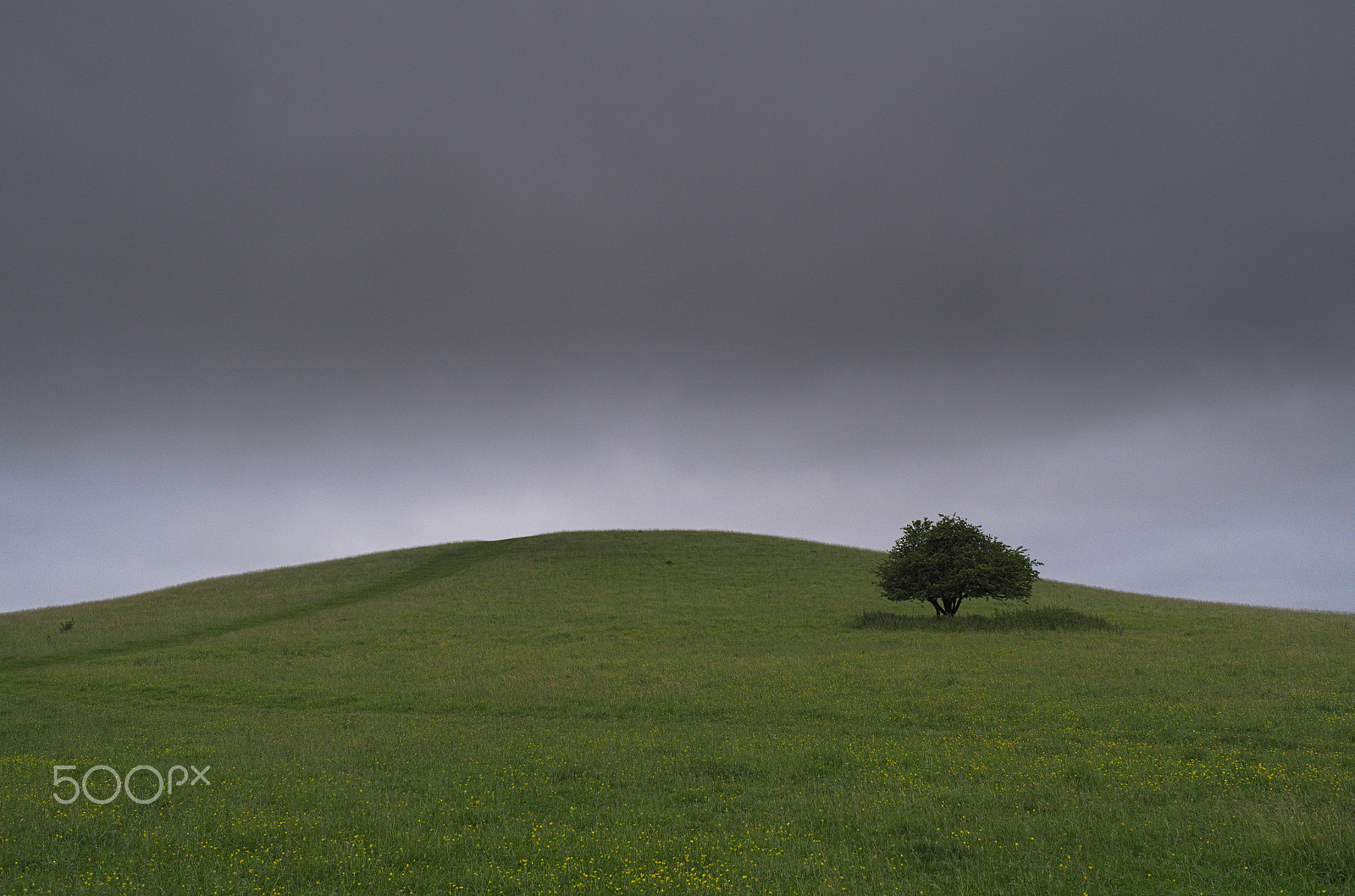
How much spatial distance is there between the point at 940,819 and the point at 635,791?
18.2ft

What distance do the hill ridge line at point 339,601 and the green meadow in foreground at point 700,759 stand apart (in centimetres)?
71

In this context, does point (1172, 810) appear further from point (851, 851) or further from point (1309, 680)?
point (1309, 680)

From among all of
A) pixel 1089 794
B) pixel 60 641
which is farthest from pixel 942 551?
pixel 60 641

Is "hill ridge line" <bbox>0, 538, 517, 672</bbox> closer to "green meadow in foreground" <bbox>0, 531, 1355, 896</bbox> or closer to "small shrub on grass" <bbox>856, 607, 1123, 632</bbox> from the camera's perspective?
"green meadow in foreground" <bbox>0, 531, 1355, 896</bbox>

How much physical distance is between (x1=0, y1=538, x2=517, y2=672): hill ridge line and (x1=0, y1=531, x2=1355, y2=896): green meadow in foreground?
0.71 meters

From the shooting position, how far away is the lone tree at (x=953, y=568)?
4178 centimetres

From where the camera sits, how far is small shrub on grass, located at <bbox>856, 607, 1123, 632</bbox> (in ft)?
126

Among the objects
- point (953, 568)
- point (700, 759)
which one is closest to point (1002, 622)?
point (953, 568)

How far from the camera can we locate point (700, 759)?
1602 centimetres

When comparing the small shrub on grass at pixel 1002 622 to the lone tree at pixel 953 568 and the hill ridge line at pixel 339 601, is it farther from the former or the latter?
→ the hill ridge line at pixel 339 601

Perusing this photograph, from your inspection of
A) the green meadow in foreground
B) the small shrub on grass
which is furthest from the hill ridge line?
the small shrub on grass

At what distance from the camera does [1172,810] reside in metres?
11.4

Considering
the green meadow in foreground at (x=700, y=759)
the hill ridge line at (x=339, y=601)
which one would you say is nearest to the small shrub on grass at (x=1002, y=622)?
the green meadow in foreground at (x=700, y=759)

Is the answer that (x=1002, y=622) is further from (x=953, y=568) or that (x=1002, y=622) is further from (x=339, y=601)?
(x=339, y=601)
